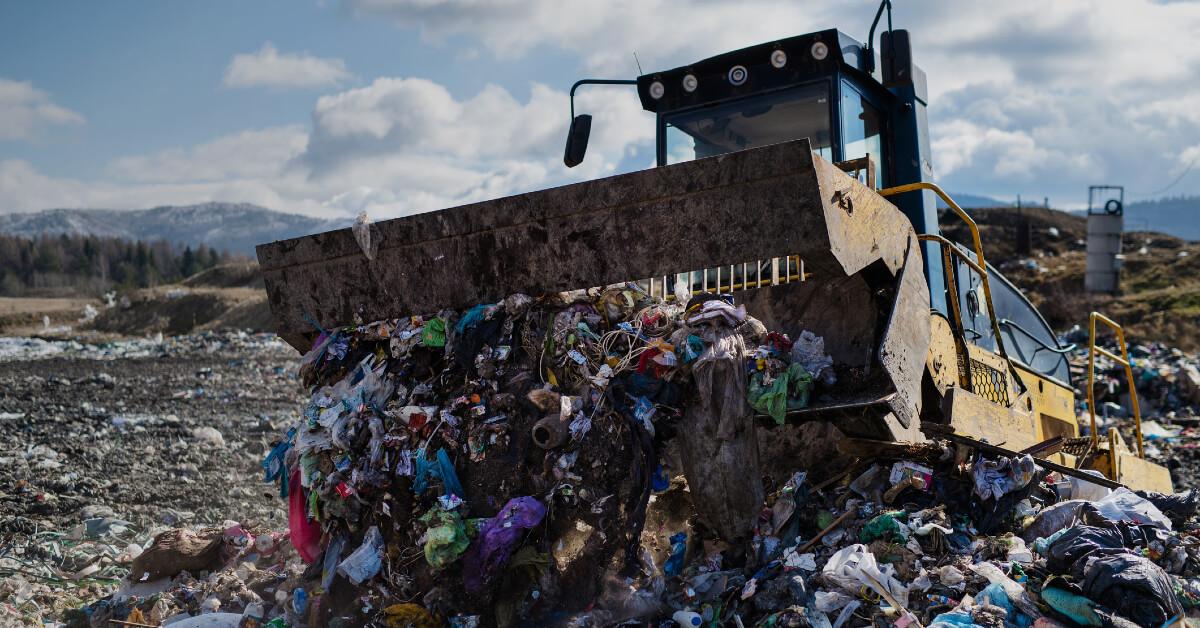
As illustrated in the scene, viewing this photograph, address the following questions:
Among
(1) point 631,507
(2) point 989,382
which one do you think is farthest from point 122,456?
(2) point 989,382

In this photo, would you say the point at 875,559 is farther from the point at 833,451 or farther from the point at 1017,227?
the point at 1017,227

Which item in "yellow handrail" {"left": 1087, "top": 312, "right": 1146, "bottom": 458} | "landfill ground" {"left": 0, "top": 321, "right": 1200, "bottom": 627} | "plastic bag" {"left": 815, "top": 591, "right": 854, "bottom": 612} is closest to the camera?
"plastic bag" {"left": 815, "top": 591, "right": 854, "bottom": 612}

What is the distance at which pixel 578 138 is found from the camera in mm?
5062

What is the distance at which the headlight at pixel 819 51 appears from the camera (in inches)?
185

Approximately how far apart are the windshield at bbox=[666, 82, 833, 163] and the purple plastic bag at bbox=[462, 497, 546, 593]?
2.37m

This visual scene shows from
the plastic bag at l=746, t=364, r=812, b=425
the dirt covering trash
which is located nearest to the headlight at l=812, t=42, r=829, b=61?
the dirt covering trash

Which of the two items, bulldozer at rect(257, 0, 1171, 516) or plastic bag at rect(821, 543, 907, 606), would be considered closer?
plastic bag at rect(821, 543, 907, 606)

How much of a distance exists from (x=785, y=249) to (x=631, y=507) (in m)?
1.12

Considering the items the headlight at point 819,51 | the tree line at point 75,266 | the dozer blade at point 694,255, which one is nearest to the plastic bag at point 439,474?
the dozer blade at point 694,255

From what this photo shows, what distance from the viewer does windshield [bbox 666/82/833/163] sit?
483cm

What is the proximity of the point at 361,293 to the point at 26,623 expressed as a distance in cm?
211

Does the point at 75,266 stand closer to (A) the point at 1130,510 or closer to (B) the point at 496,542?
(B) the point at 496,542

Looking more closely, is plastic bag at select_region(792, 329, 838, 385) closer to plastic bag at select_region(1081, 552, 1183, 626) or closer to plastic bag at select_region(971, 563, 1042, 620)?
plastic bag at select_region(971, 563, 1042, 620)

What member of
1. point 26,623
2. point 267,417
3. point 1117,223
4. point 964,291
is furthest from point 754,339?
point 1117,223
